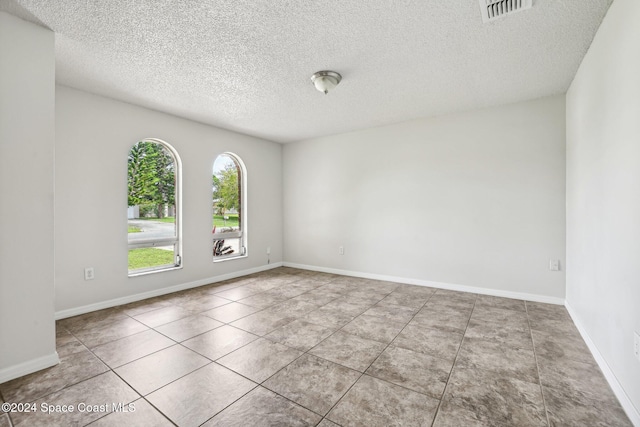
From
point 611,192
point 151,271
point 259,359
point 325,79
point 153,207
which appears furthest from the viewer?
point 153,207

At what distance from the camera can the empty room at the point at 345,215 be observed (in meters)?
1.71

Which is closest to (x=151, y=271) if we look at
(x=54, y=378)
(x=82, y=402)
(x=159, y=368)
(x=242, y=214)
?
(x=242, y=214)

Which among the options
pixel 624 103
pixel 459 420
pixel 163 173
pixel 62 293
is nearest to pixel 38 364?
pixel 62 293

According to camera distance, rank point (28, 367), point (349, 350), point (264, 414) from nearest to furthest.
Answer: point (264, 414), point (28, 367), point (349, 350)

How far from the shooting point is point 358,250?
4.80 m

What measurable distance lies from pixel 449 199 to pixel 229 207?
3.57 m

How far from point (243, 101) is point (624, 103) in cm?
337

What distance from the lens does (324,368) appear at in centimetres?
202

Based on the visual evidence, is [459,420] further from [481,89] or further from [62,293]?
[62,293]

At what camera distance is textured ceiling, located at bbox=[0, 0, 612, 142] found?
188 centimetres

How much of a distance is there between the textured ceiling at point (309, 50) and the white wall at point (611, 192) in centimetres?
37

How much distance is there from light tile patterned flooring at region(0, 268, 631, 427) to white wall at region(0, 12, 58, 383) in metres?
0.27

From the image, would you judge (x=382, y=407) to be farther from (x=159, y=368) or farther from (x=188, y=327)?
(x=188, y=327)

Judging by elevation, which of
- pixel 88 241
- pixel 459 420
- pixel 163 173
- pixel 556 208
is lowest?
pixel 459 420
